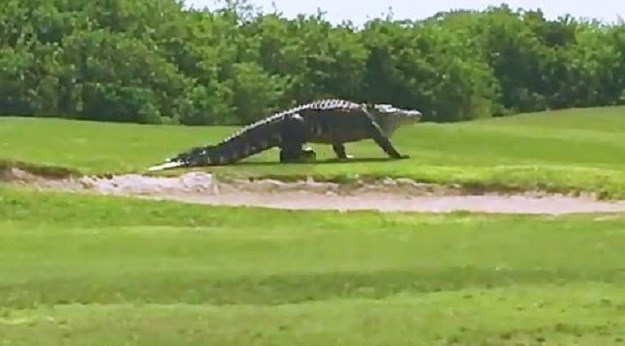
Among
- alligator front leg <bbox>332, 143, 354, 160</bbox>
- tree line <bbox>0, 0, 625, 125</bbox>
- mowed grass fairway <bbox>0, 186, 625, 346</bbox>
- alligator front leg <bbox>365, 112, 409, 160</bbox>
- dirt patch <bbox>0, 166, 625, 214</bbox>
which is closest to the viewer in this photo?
mowed grass fairway <bbox>0, 186, 625, 346</bbox>

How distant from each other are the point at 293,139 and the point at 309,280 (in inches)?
546

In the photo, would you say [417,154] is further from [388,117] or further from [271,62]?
[271,62]

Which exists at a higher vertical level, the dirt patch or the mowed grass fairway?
the mowed grass fairway

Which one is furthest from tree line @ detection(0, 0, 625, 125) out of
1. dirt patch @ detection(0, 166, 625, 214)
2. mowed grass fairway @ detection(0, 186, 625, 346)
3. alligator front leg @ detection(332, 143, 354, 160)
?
mowed grass fairway @ detection(0, 186, 625, 346)

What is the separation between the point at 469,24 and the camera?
82.4m

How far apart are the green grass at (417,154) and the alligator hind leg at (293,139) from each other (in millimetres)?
370

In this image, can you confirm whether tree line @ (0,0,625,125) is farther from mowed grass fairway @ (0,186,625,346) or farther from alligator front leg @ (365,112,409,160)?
mowed grass fairway @ (0,186,625,346)

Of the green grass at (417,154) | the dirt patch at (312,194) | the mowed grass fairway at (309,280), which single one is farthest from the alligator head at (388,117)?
the mowed grass fairway at (309,280)

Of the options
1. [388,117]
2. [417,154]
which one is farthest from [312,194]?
[417,154]

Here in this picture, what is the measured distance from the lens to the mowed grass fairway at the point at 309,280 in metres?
12.2

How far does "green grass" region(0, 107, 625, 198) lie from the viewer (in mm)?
26984

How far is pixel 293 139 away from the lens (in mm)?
29062

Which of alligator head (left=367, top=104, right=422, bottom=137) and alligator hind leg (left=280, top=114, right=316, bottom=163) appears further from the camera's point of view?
alligator head (left=367, top=104, right=422, bottom=137)

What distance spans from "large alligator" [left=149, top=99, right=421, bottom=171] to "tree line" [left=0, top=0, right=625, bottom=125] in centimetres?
2628
